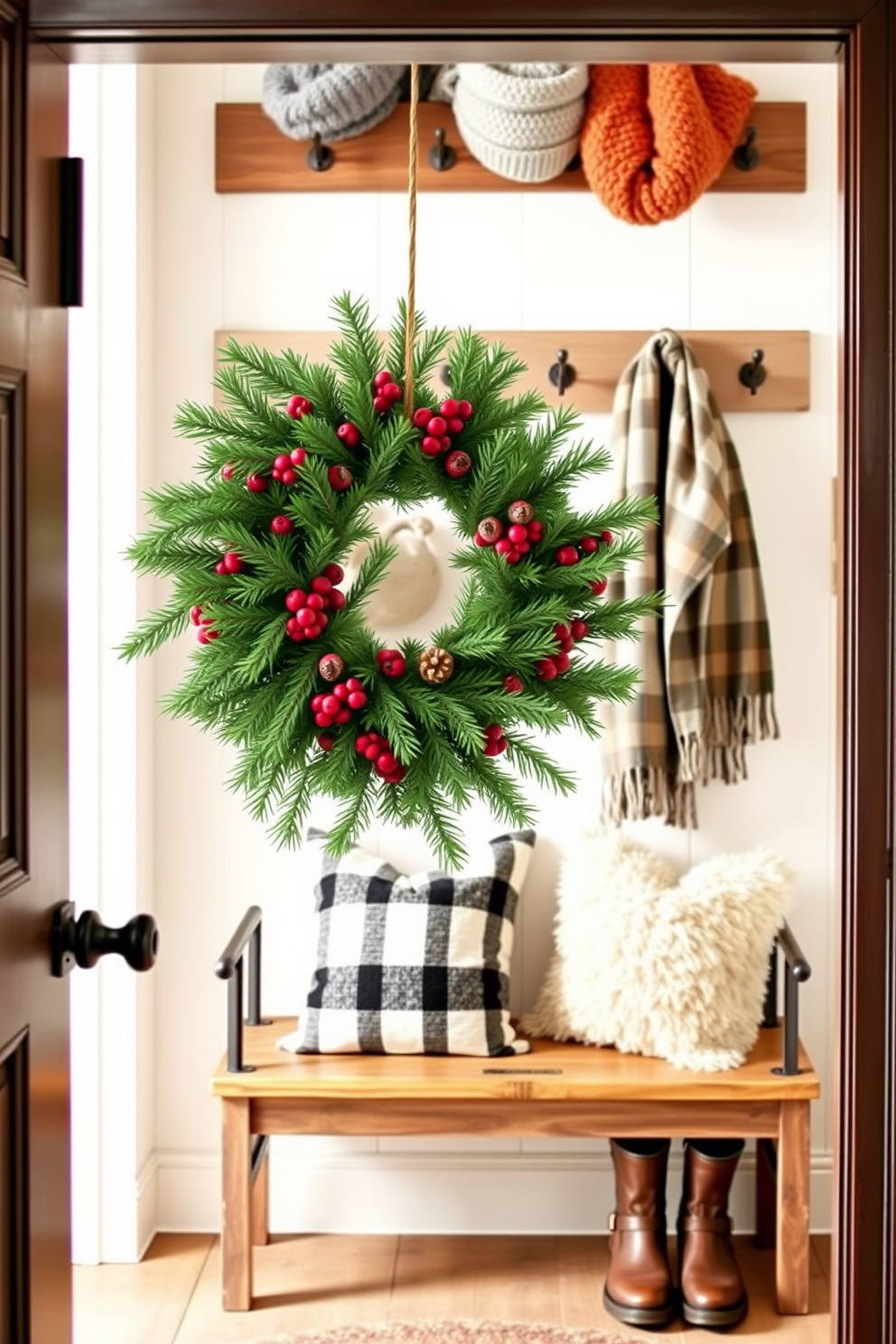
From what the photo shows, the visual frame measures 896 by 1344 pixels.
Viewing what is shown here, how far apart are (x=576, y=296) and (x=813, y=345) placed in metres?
0.47

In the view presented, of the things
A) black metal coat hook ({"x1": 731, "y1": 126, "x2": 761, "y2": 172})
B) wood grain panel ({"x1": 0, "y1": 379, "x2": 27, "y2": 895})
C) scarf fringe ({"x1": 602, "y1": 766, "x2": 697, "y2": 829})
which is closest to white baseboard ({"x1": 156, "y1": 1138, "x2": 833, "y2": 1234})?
scarf fringe ({"x1": 602, "y1": 766, "x2": 697, "y2": 829})

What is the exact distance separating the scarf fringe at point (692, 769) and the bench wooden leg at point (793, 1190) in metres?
0.57

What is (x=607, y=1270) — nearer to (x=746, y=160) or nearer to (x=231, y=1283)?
(x=231, y=1283)

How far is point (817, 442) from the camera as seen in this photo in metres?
2.94

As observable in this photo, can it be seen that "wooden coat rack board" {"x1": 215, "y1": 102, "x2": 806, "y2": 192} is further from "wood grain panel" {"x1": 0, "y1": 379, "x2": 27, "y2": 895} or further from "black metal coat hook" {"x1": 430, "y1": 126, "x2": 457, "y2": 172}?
"wood grain panel" {"x1": 0, "y1": 379, "x2": 27, "y2": 895}

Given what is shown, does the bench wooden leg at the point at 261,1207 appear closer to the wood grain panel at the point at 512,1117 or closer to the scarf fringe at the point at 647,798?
the wood grain panel at the point at 512,1117

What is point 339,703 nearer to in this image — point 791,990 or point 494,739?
point 494,739

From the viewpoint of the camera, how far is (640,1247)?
2.67 metres

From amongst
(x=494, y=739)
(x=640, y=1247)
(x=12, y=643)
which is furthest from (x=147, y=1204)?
(x=494, y=739)

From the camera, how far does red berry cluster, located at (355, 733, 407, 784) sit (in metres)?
1.29

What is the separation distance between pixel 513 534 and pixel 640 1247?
1773mm

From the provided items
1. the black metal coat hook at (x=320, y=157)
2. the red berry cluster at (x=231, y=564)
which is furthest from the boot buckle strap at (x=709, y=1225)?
the black metal coat hook at (x=320, y=157)

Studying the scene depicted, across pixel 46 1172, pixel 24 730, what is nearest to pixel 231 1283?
pixel 46 1172

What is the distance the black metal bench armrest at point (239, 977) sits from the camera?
2566 millimetres
